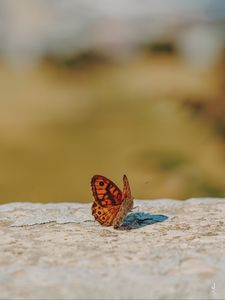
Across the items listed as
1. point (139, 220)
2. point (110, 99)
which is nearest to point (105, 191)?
point (139, 220)

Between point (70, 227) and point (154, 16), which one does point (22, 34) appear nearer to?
point (154, 16)

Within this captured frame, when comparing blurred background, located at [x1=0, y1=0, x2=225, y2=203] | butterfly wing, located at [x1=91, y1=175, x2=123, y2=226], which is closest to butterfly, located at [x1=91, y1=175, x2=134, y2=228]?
butterfly wing, located at [x1=91, y1=175, x2=123, y2=226]

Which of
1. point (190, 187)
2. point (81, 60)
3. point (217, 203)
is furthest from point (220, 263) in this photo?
point (81, 60)

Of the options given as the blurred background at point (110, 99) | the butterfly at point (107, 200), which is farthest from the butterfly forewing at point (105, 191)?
the blurred background at point (110, 99)

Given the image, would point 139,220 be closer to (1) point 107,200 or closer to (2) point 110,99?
(1) point 107,200

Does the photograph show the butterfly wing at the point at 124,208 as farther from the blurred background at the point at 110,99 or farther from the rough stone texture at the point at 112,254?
the blurred background at the point at 110,99

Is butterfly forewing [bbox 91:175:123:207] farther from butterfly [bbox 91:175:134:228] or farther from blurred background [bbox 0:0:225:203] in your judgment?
blurred background [bbox 0:0:225:203]
